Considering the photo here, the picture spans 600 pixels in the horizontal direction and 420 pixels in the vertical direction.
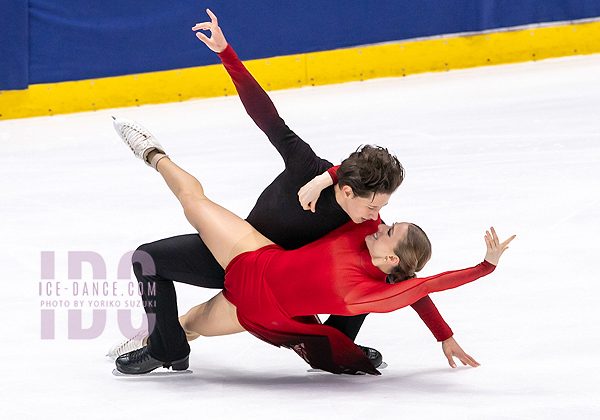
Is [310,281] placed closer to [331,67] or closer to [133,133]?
[133,133]

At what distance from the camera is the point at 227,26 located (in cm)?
717

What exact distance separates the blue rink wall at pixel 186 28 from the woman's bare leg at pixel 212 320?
4718mm

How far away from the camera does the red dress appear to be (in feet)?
7.45

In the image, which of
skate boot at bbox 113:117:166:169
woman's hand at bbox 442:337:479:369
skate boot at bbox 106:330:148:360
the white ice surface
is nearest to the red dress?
the white ice surface

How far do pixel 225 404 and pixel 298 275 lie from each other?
15.7 inches

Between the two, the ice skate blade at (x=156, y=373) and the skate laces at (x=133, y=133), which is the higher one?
the skate laces at (x=133, y=133)

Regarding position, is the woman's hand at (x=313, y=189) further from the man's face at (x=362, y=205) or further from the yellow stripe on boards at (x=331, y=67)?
the yellow stripe on boards at (x=331, y=67)

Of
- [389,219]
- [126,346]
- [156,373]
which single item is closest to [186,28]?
[389,219]

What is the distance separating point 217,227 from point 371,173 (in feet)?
1.79

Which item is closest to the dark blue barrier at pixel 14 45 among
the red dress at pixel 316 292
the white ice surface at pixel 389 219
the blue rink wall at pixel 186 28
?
the blue rink wall at pixel 186 28

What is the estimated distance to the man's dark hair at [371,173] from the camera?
7.57 feet

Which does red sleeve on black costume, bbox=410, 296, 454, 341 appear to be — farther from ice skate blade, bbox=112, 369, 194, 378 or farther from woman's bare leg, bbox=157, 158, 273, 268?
ice skate blade, bbox=112, 369, 194, 378

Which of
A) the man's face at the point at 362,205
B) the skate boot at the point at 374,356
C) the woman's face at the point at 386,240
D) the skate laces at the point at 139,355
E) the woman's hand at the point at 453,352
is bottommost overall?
the woman's hand at the point at 453,352

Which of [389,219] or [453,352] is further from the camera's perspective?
[389,219]
